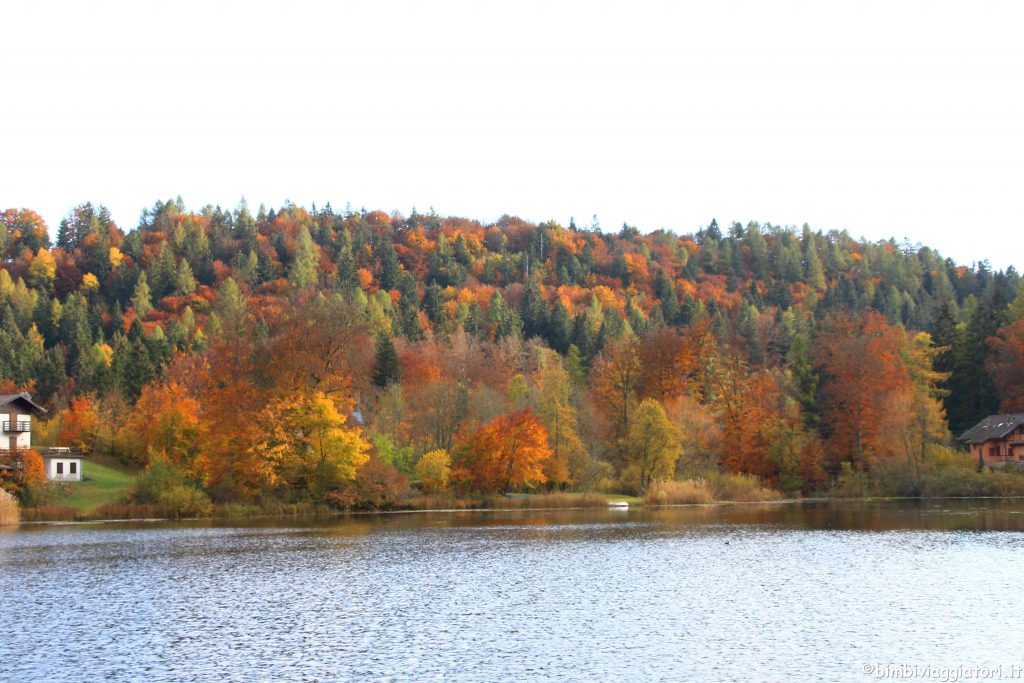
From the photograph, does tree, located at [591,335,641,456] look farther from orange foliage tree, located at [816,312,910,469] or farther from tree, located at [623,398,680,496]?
orange foliage tree, located at [816,312,910,469]

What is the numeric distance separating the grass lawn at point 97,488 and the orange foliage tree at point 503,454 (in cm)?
2501

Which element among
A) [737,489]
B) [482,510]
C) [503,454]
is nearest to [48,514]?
[482,510]

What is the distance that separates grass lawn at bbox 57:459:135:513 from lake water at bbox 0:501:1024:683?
13.8 metres

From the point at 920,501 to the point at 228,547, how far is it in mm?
59811

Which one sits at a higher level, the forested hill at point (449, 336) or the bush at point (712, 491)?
the forested hill at point (449, 336)

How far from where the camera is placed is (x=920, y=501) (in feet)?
297

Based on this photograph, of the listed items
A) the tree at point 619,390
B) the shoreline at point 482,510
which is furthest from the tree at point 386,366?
the shoreline at point 482,510

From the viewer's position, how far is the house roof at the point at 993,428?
98.8 m

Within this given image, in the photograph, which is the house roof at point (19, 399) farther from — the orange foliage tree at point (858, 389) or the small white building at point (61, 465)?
the orange foliage tree at point (858, 389)

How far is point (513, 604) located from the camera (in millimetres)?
36406

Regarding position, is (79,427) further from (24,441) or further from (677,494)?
(677,494)

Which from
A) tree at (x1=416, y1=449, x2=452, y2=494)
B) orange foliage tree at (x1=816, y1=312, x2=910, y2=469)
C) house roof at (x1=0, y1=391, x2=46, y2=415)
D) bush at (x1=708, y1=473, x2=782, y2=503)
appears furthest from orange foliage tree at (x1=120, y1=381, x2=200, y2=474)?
orange foliage tree at (x1=816, y1=312, x2=910, y2=469)

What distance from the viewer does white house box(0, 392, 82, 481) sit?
273 feet

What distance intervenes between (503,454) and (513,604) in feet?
161
